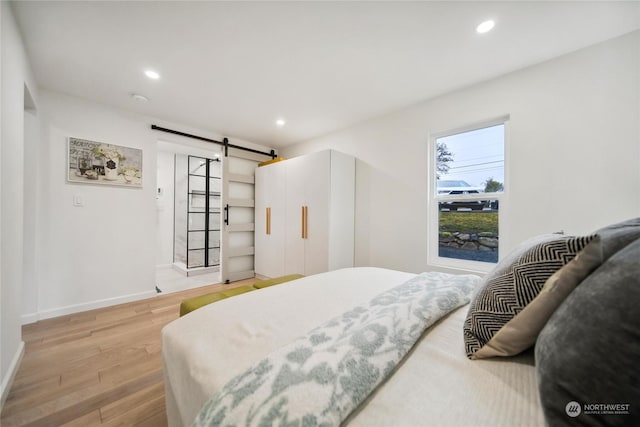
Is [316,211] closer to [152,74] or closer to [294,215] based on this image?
[294,215]

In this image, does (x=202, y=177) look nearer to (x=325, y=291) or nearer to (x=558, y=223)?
(x=325, y=291)

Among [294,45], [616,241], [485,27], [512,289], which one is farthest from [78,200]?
[485,27]

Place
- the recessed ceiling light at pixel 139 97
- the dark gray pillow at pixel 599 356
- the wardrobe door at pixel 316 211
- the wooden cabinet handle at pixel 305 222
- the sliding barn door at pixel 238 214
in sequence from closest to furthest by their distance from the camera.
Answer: the dark gray pillow at pixel 599 356, the recessed ceiling light at pixel 139 97, the wardrobe door at pixel 316 211, the wooden cabinet handle at pixel 305 222, the sliding barn door at pixel 238 214

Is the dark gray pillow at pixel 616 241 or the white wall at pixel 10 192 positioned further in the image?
the white wall at pixel 10 192

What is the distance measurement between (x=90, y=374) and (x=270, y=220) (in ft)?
8.40

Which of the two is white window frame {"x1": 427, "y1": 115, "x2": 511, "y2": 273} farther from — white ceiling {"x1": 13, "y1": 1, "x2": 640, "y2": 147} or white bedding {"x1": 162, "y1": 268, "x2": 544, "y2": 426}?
white bedding {"x1": 162, "y1": 268, "x2": 544, "y2": 426}

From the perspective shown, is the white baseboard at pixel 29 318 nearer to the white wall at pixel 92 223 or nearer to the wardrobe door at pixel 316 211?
the white wall at pixel 92 223

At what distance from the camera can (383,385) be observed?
634 mm

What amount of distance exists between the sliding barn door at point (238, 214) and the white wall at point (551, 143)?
100 inches

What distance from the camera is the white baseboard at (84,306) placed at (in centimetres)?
234

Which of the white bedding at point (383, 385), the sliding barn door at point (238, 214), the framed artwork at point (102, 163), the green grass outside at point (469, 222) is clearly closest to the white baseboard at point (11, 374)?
the white bedding at point (383, 385)

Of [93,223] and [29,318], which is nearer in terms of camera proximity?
[29,318]

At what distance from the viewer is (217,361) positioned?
737mm

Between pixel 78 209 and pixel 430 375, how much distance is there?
3680mm
